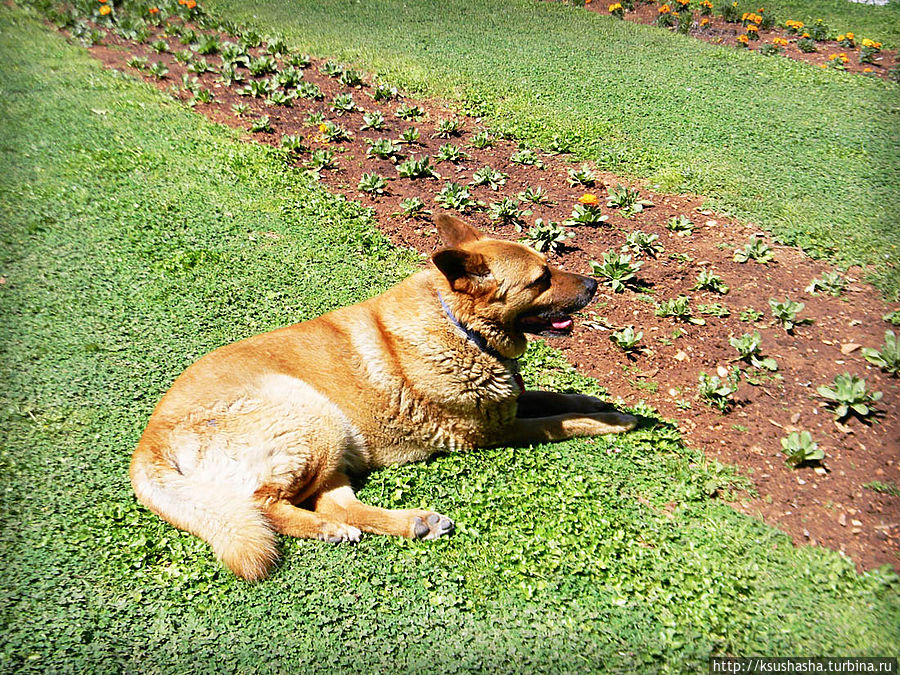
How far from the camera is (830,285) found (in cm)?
566

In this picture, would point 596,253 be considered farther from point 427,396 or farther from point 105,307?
point 105,307

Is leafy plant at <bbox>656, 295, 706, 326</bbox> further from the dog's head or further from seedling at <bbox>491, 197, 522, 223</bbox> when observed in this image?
seedling at <bbox>491, 197, 522, 223</bbox>

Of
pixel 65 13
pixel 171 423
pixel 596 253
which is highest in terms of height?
pixel 65 13

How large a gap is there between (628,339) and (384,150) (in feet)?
14.8

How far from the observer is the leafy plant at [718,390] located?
15.6 feet

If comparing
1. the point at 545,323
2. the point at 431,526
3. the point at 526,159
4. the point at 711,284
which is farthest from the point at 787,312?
the point at 526,159

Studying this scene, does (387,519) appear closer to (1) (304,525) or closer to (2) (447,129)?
(1) (304,525)

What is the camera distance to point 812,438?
434 cm

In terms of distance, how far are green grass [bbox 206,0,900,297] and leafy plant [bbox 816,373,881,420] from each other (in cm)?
184

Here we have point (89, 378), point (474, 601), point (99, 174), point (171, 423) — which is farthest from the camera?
point (99, 174)

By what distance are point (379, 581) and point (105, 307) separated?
4.04m

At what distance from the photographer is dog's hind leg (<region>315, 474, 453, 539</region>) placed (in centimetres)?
386

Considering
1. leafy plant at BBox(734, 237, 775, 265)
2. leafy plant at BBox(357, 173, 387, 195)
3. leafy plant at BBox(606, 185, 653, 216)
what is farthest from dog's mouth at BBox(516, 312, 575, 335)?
leafy plant at BBox(357, 173, 387, 195)

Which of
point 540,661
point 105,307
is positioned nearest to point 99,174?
point 105,307
